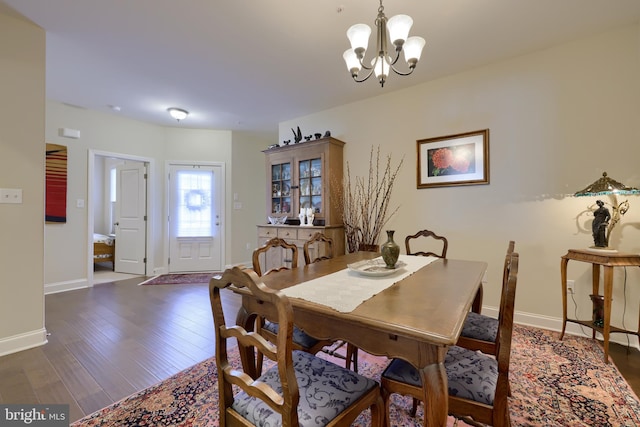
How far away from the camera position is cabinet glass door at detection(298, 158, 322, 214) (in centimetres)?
387

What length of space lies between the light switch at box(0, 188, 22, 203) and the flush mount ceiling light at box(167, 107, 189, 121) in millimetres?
2259

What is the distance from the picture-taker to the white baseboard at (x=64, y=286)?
12.5ft

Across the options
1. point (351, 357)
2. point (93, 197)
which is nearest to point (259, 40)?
point (351, 357)

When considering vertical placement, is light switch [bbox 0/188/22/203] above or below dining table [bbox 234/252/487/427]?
above

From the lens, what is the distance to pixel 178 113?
4211mm

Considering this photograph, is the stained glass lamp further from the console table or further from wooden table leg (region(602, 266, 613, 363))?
wooden table leg (region(602, 266, 613, 363))

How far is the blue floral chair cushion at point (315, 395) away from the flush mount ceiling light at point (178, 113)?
162 inches

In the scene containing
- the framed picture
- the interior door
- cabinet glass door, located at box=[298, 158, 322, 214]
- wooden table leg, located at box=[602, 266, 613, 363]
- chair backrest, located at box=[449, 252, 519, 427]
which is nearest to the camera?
chair backrest, located at box=[449, 252, 519, 427]

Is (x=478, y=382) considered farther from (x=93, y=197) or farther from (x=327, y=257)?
(x=93, y=197)

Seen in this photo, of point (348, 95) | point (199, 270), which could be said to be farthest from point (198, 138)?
point (348, 95)

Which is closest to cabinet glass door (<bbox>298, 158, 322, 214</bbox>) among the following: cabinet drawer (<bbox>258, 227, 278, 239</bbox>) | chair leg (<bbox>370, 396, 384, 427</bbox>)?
cabinet drawer (<bbox>258, 227, 278, 239</bbox>)

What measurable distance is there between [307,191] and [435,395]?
327 centimetres

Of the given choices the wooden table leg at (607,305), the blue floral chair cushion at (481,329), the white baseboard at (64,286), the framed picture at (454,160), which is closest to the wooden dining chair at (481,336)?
the blue floral chair cushion at (481,329)

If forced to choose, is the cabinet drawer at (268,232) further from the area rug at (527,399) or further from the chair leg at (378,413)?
the chair leg at (378,413)
